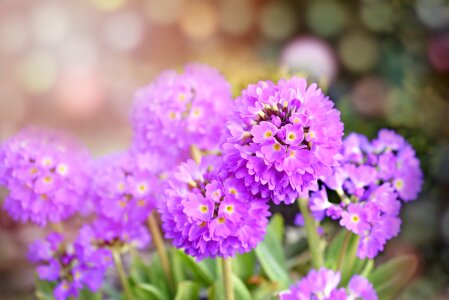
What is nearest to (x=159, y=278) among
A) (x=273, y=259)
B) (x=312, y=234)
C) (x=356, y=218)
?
(x=273, y=259)

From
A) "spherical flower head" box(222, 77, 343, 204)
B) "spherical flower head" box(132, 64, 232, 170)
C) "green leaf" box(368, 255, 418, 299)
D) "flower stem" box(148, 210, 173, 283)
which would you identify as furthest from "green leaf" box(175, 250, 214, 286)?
"spherical flower head" box(222, 77, 343, 204)

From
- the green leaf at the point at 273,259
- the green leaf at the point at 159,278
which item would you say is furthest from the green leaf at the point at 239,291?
the green leaf at the point at 159,278

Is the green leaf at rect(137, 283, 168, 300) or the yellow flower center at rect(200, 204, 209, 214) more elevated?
the yellow flower center at rect(200, 204, 209, 214)

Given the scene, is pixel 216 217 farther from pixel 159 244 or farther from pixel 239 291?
pixel 159 244

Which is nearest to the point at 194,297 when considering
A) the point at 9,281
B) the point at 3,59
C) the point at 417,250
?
the point at 417,250

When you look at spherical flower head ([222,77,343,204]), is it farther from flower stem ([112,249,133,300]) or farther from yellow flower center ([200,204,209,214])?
flower stem ([112,249,133,300])
